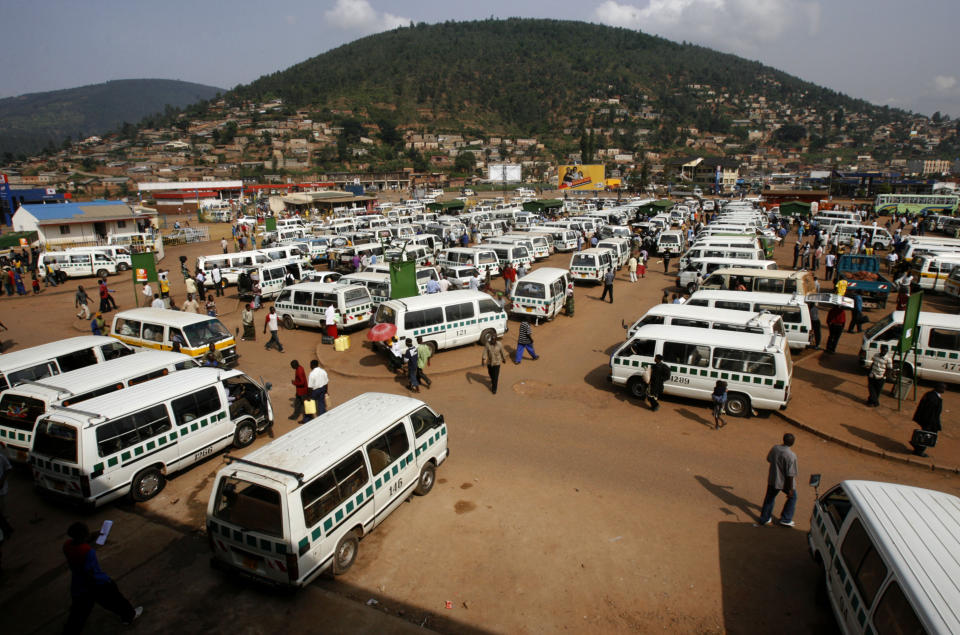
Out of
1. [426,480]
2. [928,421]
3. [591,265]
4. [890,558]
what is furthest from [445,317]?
[890,558]

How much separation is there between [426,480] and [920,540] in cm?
641

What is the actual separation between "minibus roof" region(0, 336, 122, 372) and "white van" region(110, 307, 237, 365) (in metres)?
1.84

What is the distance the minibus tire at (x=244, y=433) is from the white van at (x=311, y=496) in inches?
138

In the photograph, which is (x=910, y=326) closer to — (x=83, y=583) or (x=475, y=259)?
(x=83, y=583)

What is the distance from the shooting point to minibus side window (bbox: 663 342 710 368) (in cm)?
1139

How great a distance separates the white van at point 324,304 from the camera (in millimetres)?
17844

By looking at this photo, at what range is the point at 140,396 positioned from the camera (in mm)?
8695

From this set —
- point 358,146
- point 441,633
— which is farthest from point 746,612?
point 358,146

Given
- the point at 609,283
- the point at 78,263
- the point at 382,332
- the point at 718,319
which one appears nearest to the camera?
the point at 718,319

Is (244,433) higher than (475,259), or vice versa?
(475,259)

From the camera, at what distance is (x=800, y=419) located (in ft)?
35.8

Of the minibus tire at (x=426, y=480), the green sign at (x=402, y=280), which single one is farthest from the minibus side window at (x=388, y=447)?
the green sign at (x=402, y=280)

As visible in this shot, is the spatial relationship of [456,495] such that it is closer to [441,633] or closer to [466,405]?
[441,633]

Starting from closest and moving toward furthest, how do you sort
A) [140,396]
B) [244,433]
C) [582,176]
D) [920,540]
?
[920,540], [140,396], [244,433], [582,176]
